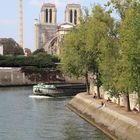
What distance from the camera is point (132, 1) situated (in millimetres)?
34500

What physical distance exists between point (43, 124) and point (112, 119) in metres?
6.51

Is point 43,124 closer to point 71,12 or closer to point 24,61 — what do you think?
point 24,61

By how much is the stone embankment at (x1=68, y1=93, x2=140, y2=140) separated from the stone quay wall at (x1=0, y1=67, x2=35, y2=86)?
55.0 m

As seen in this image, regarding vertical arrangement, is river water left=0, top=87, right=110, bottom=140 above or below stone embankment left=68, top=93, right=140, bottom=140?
below

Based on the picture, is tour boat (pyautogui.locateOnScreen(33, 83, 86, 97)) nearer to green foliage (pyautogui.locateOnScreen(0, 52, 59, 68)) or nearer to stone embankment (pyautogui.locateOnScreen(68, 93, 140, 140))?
stone embankment (pyautogui.locateOnScreen(68, 93, 140, 140))

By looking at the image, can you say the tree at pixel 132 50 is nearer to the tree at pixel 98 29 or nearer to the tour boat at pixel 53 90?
the tree at pixel 98 29

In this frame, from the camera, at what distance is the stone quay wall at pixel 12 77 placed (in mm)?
102262

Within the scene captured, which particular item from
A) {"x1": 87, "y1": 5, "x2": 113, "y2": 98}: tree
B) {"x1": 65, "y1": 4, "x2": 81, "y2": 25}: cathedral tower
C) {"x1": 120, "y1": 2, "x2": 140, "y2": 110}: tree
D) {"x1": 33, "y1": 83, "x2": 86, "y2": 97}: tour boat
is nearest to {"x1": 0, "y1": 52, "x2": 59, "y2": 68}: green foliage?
{"x1": 33, "y1": 83, "x2": 86, "y2": 97}: tour boat

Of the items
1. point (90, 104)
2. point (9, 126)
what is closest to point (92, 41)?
point (90, 104)

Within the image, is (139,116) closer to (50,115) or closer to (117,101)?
(117,101)

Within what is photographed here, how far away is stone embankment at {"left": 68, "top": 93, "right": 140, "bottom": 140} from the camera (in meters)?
29.6

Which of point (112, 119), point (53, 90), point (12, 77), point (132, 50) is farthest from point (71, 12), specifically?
point (132, 50)

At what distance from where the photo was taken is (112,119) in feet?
114

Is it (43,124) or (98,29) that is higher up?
(98,29)
